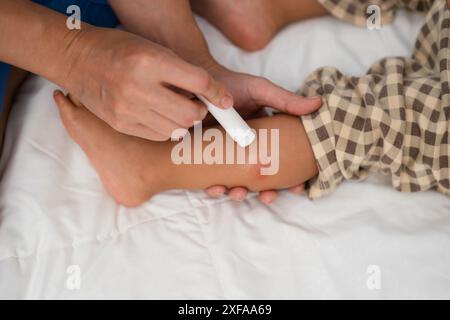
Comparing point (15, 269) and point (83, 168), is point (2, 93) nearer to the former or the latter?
point (83, 168)

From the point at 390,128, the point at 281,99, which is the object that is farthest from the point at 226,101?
the point at 390,128

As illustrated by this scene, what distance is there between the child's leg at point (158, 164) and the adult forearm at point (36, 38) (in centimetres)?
10

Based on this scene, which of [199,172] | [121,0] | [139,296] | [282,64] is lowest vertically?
[139,296]

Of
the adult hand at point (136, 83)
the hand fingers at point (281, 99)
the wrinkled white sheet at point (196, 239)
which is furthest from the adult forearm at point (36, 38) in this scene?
the hand fingers at point (281, 99)

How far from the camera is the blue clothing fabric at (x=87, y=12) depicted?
2.78ft

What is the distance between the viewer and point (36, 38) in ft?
2.49

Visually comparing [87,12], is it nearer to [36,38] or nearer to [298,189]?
[36,38]

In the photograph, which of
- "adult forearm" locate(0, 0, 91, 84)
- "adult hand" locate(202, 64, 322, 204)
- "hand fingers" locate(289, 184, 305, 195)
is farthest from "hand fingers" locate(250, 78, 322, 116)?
"adult forearm" locate(0, 0, 91, 84)

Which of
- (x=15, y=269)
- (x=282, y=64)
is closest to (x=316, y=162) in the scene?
(x=282, y=64)

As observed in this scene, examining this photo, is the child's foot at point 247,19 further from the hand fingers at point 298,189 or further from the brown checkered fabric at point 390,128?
the hand fingers at point 298,189

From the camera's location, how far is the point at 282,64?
979 millimetres

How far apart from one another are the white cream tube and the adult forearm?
0.71 feet

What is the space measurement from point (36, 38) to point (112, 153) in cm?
21

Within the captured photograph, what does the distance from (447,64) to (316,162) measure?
0.25 m
